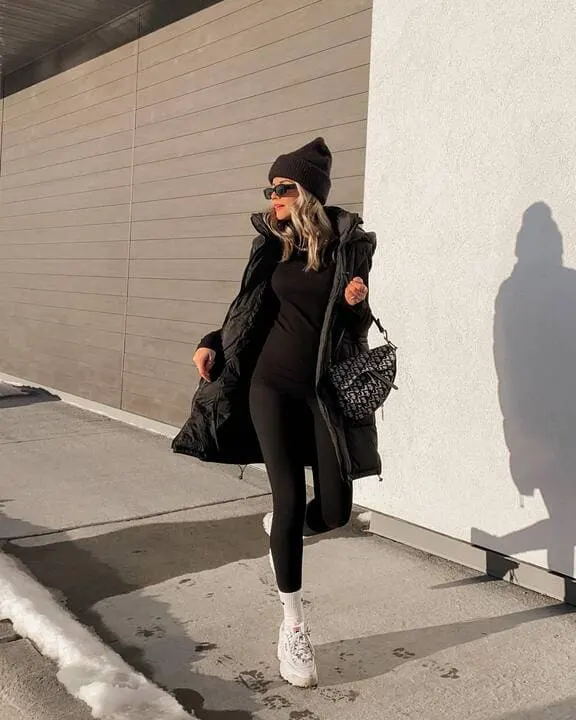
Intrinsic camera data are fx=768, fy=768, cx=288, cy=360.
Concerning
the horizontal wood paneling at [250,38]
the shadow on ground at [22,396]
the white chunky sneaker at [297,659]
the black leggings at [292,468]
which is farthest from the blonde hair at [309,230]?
the shadow on ground at [22,396]

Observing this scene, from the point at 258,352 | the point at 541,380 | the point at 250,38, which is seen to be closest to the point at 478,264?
the point at 541,380

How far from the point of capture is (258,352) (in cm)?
290

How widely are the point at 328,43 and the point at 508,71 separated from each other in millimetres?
1816

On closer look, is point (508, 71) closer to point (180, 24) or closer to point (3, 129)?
point (180, 24)

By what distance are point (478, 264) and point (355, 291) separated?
128 cm

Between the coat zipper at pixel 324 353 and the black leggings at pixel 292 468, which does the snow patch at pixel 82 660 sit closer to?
the black leggings at pixel 292 468

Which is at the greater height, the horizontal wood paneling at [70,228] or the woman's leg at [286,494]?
the horizontal wood paneling at [70,228]

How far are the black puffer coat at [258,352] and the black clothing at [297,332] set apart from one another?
0.06 m

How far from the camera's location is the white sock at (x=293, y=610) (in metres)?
2.64

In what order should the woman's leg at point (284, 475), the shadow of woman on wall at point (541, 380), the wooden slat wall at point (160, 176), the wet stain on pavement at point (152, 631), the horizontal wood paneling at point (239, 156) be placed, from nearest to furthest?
the woman's leg at point (284, 475) → the wet stain on pavement at point (152, 631) → the shadow of woman on wall at point (541, 380) → the horizontal wood paneling at point (239, 156) → the wooden slat wall at point (160, 176)

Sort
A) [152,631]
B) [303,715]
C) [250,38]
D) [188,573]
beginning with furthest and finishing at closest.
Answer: [250,38] < [188,573] < [152,631] < [303,715]

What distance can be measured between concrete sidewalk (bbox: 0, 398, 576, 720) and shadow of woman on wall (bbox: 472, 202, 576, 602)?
1.05 feet

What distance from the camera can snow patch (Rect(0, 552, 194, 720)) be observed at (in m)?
2.31

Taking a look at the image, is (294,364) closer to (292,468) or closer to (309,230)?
(292,468)
